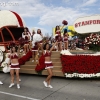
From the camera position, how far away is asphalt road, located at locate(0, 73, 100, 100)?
247 inches

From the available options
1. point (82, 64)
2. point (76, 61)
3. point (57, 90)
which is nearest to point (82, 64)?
point (82, 64)

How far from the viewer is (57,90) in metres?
7.03

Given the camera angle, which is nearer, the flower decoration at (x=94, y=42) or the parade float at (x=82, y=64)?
the parade float at (x=82, y=64)

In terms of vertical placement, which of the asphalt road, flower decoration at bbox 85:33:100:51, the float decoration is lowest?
the asphalt road

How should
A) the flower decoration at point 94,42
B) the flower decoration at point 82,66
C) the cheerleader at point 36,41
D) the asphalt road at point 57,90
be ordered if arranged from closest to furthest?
the asphalt road at point 57,90
the flower decoration at point 82,66
the flower decoration at point 94,42
the cheerleader at point 36,41

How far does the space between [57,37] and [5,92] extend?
5.09 metres

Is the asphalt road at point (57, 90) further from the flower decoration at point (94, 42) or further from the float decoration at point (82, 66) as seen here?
the flower decoration at point (94, 42)

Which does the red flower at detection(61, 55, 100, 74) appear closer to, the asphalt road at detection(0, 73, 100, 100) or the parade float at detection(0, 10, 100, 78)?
the parade float at detection(0, 10, 100, 78)

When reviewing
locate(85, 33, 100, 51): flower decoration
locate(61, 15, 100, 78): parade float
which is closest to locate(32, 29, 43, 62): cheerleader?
locate(61, 15, 100, 78): parade float

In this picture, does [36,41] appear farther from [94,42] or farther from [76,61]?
[94,42]

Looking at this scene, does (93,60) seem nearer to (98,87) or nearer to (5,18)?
(98,87)

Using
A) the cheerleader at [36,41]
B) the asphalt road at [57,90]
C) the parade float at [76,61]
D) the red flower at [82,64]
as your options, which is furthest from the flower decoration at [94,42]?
the cheerleader at [36,41]

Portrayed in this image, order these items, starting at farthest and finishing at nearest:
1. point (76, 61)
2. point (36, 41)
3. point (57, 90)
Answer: point (36, 41), point (76, 61), point (57, 90)

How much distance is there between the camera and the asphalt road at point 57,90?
6.27 m
